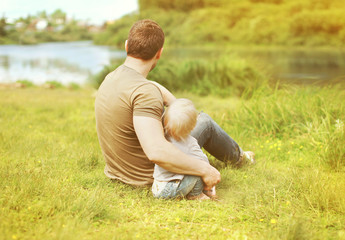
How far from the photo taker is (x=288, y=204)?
7.07 ft

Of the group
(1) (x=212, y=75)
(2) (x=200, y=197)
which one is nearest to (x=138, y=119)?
(2) (x=200, y=197)

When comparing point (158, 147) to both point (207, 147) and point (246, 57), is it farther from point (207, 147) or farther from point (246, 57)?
point (246, 57)

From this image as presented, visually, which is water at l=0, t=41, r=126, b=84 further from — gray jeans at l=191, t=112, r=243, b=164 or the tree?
gray jeans at l=191, t=112, r=243, b=164

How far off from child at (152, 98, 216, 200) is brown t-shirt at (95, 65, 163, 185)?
97 millimetres

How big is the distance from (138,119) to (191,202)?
0.66 metres

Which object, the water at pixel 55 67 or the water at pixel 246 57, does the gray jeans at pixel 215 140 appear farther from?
the water at pixel 55 67

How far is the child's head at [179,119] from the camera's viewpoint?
2.02m

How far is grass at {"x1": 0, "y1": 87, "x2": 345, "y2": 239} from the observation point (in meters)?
1.77

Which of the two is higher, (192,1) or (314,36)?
(192,1)

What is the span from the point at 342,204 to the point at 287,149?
1468 mm

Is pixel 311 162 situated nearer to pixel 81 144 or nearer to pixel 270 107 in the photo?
pixel 270 107

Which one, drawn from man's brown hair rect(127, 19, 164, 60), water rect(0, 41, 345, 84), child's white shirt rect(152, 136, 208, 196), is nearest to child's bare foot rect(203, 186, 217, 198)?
child's white shirt rect(152, 136, 208, 196)

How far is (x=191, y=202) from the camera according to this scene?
220 centimetres

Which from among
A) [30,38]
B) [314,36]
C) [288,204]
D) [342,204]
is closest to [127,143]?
[288,204]
